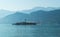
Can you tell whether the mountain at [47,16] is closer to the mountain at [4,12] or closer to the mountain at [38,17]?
the mountain at [38,17]

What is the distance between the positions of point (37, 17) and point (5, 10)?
55 cm

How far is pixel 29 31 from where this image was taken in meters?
1.96

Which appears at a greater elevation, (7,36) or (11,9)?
(11,9)

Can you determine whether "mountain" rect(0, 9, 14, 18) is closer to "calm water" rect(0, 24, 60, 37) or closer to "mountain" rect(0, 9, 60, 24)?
"mountain" rect(0, 9, 60, 24)

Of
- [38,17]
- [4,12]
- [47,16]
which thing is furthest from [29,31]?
[4,12]

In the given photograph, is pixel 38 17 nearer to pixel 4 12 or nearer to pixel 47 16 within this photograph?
pixel 47 16

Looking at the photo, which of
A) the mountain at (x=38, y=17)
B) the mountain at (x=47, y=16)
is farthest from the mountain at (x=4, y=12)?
the mountain at (x=47, y=16)

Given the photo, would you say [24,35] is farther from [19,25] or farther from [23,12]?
[23,12]

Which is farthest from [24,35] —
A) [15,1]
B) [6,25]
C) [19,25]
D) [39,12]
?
[15,1]

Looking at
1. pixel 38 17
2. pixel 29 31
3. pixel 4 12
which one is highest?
pixel 4 12

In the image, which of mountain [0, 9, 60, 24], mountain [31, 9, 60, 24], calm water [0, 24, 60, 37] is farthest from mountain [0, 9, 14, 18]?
mountain [31, 9, 60, 24]

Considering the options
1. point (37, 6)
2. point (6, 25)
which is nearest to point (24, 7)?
point (37, 6)

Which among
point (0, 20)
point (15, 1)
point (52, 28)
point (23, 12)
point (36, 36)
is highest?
point (15, 1)

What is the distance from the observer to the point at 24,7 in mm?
1923
